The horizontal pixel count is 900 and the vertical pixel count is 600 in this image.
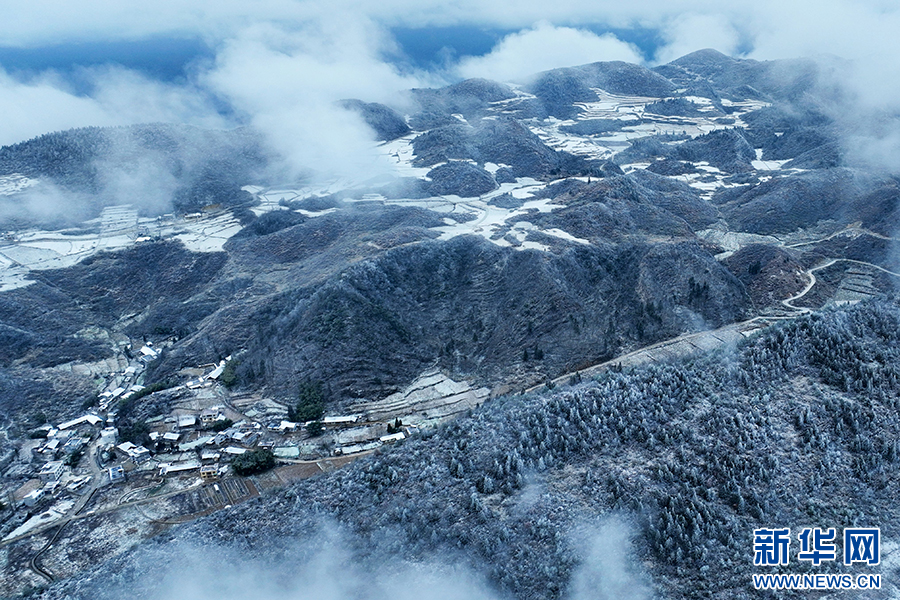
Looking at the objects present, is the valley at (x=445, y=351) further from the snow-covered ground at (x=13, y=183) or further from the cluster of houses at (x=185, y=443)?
the snow-covered ground at (x=13, y=183)

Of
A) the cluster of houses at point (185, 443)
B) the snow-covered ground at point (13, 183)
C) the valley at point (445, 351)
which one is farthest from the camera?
the snow-covered ground at point (13, 183)

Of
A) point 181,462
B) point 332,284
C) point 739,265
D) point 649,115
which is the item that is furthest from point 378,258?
point 649,115

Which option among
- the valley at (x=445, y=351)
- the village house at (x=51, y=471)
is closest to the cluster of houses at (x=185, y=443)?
the village house at (x=51, y=471)

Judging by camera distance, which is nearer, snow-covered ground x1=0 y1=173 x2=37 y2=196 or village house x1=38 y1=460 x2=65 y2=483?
village house x1=38 y1=460 x2=65 y2=483

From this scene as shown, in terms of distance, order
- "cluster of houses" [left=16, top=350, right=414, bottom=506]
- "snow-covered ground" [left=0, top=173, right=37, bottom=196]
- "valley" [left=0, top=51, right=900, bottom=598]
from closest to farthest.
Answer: "valley" [left=0, top=51, right=900, bottom=598]
"cluster of houses" [left=16, top=350, right=414, bottom=506]
"snow-covered ground" [left=0, top=173, right=37, bottom=196]

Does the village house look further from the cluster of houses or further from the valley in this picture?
the valley

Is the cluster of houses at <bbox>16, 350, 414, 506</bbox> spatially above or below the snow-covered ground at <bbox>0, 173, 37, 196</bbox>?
below

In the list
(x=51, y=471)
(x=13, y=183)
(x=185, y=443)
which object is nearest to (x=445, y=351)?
(x=185, y=443)

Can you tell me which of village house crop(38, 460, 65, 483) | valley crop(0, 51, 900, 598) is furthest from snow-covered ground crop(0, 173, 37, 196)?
village house crop(38, 460, 65, 483)

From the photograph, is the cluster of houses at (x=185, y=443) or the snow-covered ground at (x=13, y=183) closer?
the cluster of houses at (x=185, y=443)

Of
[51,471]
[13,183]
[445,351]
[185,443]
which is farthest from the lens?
[13,183]

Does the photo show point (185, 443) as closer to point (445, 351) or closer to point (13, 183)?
point (445, 351)
